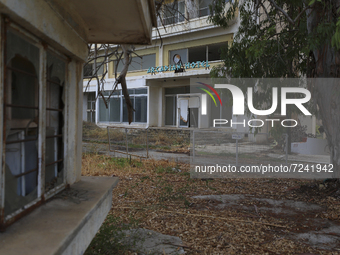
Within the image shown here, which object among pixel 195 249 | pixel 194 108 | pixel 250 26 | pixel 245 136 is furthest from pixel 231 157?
pixel 194 108

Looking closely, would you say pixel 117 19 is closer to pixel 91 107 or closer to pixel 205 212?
pixel 205 212

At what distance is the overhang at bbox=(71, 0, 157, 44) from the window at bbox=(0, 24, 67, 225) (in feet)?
1.81

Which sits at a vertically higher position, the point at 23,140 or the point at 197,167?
the point at 23,140

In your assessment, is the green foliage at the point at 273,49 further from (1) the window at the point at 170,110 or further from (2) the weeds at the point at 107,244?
(1) the window at the point at 170,110

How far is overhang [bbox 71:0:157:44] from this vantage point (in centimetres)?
265

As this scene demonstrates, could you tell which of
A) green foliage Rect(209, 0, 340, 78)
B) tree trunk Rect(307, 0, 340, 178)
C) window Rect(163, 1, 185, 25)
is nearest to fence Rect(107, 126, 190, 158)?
window Rect(163, 1, 185, 25)

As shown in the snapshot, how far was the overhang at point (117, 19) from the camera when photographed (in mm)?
2646

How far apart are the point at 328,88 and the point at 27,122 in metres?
5.96

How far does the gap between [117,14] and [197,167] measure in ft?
24.9

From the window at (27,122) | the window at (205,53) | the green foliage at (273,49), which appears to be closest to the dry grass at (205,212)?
the window at (27,122)

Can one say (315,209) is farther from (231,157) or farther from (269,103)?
(231,157)

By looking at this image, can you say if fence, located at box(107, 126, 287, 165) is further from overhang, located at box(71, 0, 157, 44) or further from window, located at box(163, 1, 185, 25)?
overhang, located at box(71, 0, 157, 44)

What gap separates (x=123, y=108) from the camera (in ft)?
76.9

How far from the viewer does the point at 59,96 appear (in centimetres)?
281
